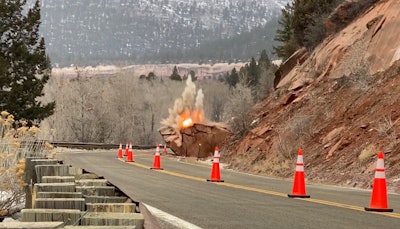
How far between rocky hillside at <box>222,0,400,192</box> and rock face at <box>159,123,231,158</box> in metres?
4.71

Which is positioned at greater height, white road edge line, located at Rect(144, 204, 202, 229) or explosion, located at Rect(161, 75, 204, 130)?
explosion, located at Rect(161, 75, 204, 130)

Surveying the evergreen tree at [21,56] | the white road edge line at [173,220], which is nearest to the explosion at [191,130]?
the evergreen tree at [21,56]

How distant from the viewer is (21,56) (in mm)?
42000

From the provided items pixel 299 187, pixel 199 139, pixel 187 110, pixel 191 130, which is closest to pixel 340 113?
pixel 299 187

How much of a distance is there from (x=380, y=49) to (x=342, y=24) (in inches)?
308

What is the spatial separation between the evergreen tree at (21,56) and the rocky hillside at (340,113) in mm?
14245

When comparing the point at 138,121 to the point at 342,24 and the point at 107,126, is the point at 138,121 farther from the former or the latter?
the point at 342,24

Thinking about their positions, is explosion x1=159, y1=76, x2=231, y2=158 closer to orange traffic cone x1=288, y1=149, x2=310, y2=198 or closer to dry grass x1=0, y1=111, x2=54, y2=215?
orange traffic cone x1=288, y1=149, x2=310, y2=198

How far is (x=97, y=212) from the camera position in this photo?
4742 millimetres

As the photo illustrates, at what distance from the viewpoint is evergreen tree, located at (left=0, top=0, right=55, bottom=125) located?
137 feet

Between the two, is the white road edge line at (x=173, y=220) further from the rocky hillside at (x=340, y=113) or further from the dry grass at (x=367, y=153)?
the dry grass at (x=367, y=153)

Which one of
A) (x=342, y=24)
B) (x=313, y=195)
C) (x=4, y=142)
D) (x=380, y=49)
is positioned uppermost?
(x=342, y=24)

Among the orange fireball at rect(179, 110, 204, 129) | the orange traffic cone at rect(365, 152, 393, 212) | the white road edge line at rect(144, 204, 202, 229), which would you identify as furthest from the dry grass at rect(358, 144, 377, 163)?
the orange fireball at rect(179, 110, 204, 129)

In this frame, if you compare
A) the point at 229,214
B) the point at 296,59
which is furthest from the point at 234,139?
the point at 229,214
